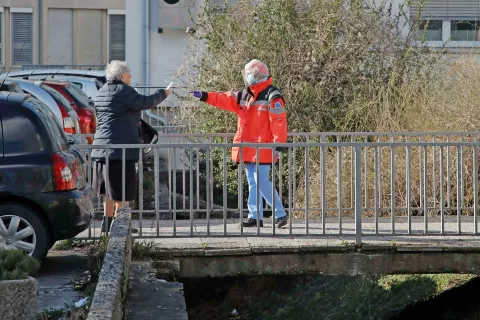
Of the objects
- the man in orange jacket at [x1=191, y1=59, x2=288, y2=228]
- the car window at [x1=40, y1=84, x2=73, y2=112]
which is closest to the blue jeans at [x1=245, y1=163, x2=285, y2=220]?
the man in orange jacket at [x1=191, y1=59, x2=288, y2=228]

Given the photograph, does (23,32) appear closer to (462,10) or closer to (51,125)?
(462,10)

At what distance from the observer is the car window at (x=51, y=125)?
376 inches

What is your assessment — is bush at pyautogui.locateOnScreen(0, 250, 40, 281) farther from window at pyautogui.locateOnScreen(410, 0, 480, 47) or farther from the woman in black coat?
window at pyautogui.locateOnScreen(410, 0, 480, 47)

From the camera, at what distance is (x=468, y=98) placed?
47.9 ft

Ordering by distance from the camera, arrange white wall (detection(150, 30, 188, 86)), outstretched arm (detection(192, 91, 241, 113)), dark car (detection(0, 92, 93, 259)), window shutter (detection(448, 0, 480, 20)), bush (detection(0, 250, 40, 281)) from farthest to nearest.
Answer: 1. white wall (detection(150, 30, 188, 86))
2. window shutter (detection(448, 0, 480, 20))
3. outstretched arm (detection(192, 91, 241, 113))
4. dark car (detection(0, 92, 93, 259))
5. bush (detection(0, 250, 40, 281))

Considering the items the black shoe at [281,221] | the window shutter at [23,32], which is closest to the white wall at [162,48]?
the window shutter at [23,32]

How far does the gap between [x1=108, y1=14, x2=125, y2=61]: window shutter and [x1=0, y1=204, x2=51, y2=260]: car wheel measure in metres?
19.3

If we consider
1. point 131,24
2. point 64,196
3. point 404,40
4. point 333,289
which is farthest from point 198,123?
point 131,24

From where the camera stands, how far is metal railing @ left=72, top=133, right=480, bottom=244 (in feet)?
34.4

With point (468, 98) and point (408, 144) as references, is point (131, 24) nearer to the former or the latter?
point (468, 98)

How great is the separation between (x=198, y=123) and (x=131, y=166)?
6.36 m

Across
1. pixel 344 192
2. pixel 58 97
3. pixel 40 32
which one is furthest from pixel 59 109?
pixel 40 32

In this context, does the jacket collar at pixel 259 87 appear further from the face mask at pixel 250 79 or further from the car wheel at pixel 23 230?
the car wheel at pixel 23 230

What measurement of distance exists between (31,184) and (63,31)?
19.6 metres
